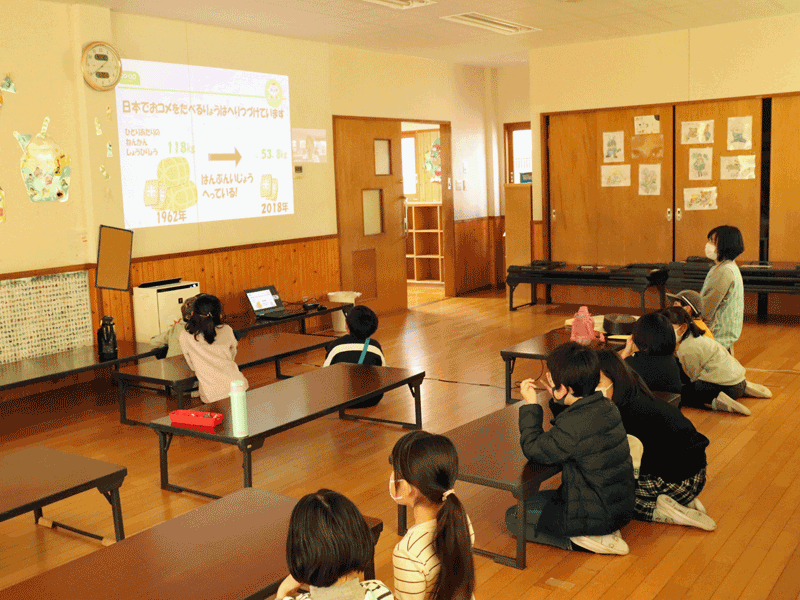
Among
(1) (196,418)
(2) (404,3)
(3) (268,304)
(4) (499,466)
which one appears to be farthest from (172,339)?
(4) (499,466)

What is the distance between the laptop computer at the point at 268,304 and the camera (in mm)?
7176

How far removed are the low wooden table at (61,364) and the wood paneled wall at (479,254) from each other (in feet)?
17.3

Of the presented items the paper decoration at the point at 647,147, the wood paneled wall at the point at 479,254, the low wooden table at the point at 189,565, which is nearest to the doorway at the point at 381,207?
the wood paneled wall at the point at 479,254

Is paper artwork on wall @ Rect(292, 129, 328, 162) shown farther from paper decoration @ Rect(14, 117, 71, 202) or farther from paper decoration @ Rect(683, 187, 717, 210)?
paper decoration @ Rect(683, 187, 717, 210)

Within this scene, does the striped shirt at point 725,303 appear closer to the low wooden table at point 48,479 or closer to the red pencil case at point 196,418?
the red pencil case at point 196,418

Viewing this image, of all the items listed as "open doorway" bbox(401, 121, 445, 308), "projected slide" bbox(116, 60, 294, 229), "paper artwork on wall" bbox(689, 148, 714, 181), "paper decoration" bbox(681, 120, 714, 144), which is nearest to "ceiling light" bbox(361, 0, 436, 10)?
"projected slide" bbox(116, 60, 294, 229)

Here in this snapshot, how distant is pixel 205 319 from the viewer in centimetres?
491

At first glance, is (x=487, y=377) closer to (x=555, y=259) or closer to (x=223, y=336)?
(x=223, y=336)

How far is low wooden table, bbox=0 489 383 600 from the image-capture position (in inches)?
80.6

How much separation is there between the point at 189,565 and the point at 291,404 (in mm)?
2002

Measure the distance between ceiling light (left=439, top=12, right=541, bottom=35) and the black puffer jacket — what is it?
198 inches

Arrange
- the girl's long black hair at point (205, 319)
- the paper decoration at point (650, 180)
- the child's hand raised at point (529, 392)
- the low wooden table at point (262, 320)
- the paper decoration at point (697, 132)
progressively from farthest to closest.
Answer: the paper decoration at point (650, 180)
the paper decoration at point (697, 132)
the low wooden table at point (262, 320)
the girl's long black hair at point (205, 319)
the child's hand raised at point (529, 392)

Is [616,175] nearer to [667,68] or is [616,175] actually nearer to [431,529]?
[667,68]

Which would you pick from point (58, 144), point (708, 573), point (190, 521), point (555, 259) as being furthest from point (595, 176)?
point (190, 521)
